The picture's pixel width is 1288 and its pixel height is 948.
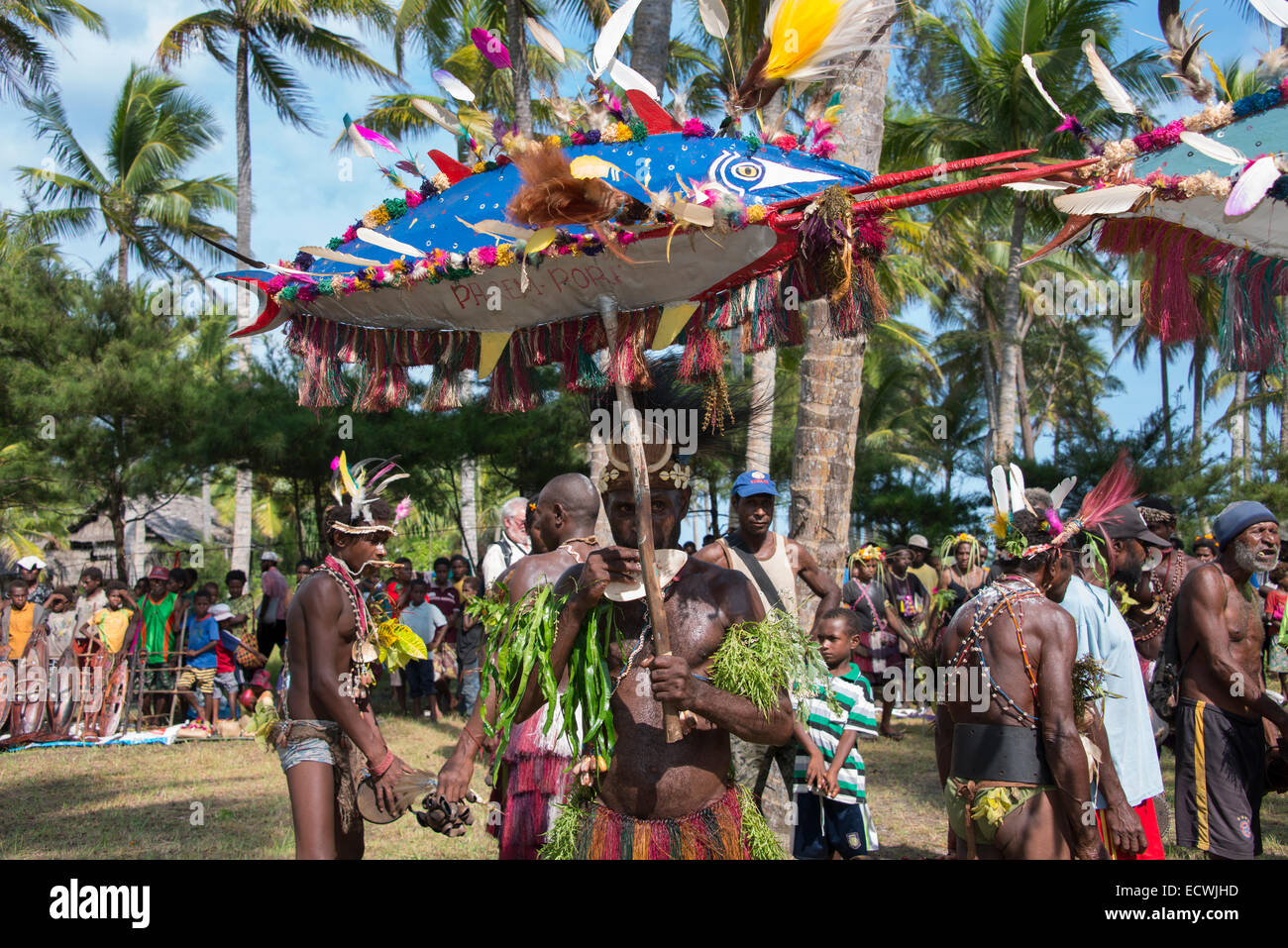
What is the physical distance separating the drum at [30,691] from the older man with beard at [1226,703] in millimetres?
10672

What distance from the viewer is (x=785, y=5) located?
138 inches

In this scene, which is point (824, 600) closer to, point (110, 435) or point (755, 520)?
point (755, 520)

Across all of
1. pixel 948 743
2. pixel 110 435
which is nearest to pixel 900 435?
pixel 110 435

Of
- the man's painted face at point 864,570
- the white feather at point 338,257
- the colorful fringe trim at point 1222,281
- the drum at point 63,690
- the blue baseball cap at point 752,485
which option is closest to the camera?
the colorful fringe trim at point 1222,281

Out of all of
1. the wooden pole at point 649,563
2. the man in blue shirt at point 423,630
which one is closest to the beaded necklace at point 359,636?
the wooden pole at point 649,563

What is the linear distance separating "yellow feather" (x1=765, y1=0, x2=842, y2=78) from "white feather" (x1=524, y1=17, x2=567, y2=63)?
0.71m

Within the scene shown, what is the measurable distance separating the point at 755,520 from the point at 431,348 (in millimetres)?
2346

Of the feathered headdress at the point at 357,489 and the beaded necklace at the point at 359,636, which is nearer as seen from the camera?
the beaded necklace at the point at 359,636

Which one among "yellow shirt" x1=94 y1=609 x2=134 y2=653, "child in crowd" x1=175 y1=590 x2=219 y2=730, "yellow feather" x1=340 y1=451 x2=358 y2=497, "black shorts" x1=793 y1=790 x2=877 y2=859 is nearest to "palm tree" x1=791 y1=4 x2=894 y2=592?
"black shorts" x1=793 y1=790 x2=877 y2=859

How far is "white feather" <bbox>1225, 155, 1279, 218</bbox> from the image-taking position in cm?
303

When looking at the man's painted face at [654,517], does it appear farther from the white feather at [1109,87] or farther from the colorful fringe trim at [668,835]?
the white feather at [1109,87]

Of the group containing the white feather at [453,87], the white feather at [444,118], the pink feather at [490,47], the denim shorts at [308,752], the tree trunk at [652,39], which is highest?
the tree trunk at [652,39]

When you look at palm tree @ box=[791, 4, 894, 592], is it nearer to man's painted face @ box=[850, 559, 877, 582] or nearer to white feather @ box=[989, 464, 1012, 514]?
white feather @ box=[989, 464, 1012, 514]

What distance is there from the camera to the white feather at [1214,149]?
3.23 meters
